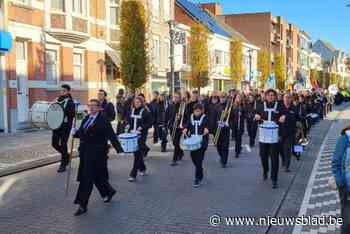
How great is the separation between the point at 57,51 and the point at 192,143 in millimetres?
14528

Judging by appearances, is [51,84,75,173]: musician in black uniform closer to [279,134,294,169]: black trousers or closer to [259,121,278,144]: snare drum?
[259,121,278,144]: snare drum

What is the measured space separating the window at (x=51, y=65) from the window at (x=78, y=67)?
60.1 inches

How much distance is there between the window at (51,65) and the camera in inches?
841

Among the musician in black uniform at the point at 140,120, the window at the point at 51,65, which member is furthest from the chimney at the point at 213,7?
the musician in black uniform at the point at 140,120

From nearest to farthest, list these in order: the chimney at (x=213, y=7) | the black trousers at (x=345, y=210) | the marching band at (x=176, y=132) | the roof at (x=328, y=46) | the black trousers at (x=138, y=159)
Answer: the black trousers at (x=345, y=210), the marching band at (x=176, y=132), the black trousers at (x=138, y=159), the chimney at (x=213, y=7), the roof at (x=328, y=46)

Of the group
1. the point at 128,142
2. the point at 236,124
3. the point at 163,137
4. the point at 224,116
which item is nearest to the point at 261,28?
the point at 163,137

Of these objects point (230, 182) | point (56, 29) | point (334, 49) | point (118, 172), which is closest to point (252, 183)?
point (230, 182)

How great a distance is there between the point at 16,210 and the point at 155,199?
7.23ft

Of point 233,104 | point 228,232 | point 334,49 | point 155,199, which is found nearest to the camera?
point 228,232

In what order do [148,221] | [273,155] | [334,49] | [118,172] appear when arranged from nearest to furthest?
[148,221]
[273,155]
[118,172]
[334,49]

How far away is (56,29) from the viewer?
69.7ft

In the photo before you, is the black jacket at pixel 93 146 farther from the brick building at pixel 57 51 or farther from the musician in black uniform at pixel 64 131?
the brick building at pixel 57 51

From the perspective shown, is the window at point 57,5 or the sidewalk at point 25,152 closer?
the sidewalk at point 25,152

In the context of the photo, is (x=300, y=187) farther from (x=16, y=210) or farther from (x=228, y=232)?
(x=16, y=210)
